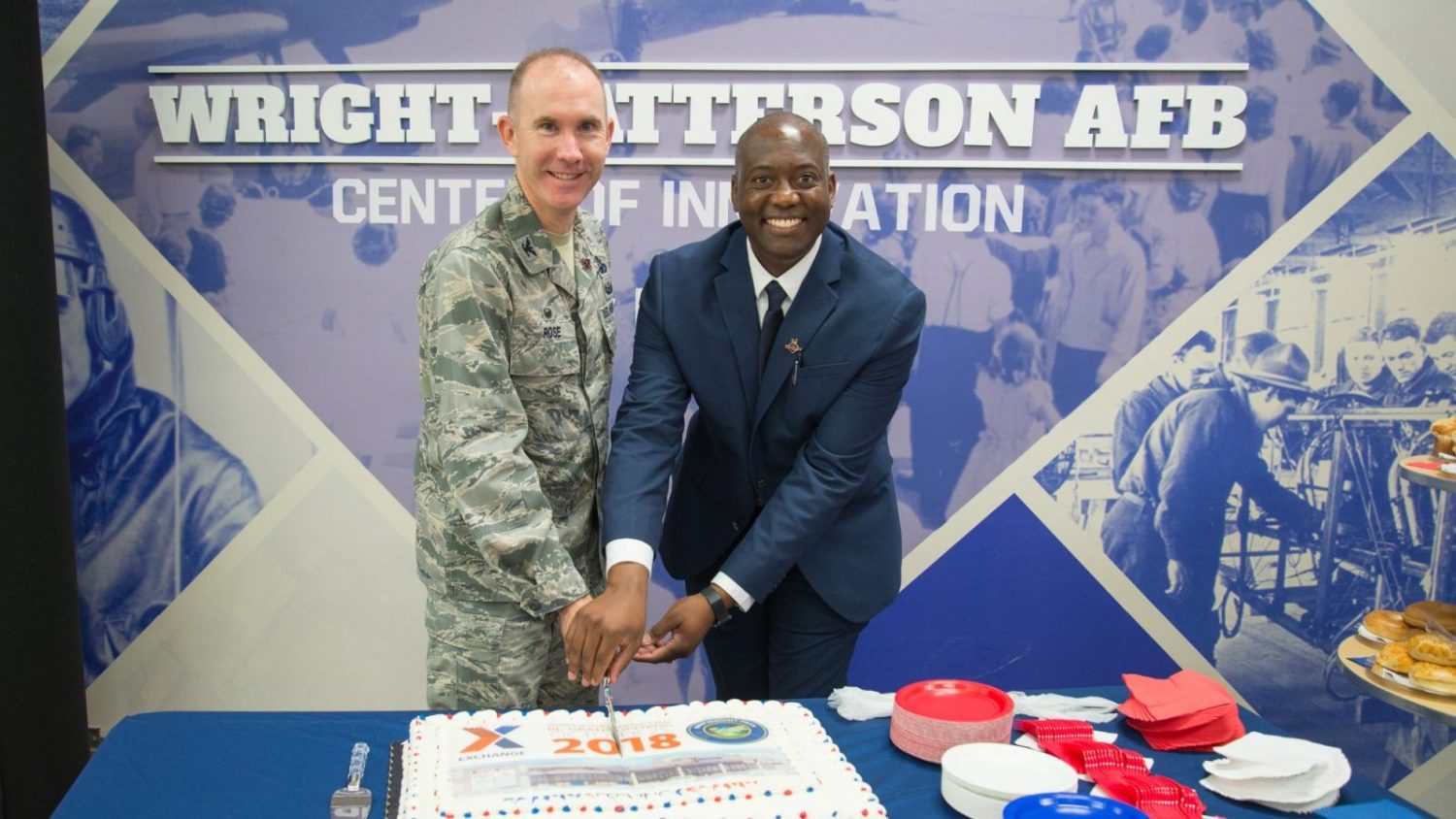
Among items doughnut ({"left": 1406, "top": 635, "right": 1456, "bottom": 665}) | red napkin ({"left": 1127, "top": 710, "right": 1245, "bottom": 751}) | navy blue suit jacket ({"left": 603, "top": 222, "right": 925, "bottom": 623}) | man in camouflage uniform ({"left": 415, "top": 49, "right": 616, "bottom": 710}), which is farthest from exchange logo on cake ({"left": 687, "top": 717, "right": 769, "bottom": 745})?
doughnut ({"left": 1406, "top": 635, "right": 1456, "bottom": 665})

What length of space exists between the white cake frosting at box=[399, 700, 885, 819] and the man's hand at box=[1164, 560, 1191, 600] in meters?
1.93

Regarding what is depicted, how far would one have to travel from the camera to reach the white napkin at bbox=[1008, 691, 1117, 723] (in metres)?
1.79

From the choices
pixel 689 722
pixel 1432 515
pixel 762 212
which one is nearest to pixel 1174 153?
pixel 1432 515

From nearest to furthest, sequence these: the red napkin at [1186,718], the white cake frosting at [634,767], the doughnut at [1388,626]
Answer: the white cake frosting at [634,767] → the red napkin at [1186,718] → the doughnut at [1388,626]

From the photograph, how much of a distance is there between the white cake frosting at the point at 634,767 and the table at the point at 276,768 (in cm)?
7

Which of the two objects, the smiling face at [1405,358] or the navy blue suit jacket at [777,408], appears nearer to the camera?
the navy blue suit jacket at [777,408]

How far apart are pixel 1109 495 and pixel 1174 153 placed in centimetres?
95

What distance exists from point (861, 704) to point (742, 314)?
0.79m

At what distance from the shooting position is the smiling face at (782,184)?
2088 mm

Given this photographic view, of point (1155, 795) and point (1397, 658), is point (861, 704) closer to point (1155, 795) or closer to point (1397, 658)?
point (1155, 795)

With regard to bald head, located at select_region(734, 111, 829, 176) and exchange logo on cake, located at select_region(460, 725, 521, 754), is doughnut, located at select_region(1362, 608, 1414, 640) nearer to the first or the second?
bald head, located at select_region(734, 111, 829, 176)

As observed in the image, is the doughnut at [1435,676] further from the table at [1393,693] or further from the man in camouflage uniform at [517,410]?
the man in camouflage uniform at [517,410]

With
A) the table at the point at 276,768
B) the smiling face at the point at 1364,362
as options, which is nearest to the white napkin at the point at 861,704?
the table at the point at 276,768

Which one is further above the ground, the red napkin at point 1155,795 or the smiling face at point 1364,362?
the smiling face at point 1364,362
